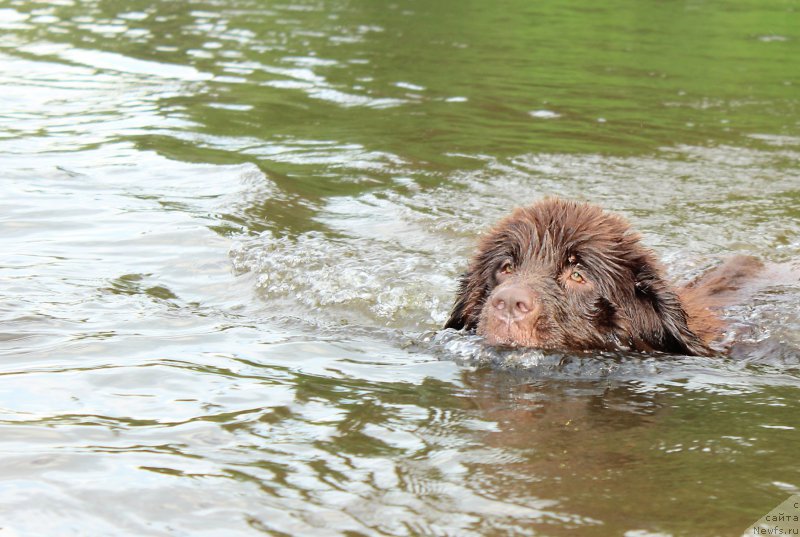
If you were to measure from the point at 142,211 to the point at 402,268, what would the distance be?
8.64 ft

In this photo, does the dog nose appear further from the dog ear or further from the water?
the dog ear

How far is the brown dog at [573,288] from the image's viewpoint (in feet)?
19.9

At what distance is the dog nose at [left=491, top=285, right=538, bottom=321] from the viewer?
5953mm

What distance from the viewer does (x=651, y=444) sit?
5.00 m

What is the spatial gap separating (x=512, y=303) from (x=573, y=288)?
48 centimetres

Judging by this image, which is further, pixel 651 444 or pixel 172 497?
pixel 651 444

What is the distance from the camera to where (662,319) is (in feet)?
21.1

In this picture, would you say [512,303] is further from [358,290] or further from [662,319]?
[358,290]

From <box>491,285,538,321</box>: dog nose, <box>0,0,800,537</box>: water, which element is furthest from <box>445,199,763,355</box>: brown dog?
<box>0,0,800,537</box>: water

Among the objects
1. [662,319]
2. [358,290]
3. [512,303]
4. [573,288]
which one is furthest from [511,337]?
[358,290]

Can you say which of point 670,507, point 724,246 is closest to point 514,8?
point 724,246

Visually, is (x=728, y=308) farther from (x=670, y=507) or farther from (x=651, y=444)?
(x=670, y=507)

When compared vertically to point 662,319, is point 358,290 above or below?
below

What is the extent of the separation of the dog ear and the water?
0.14m
